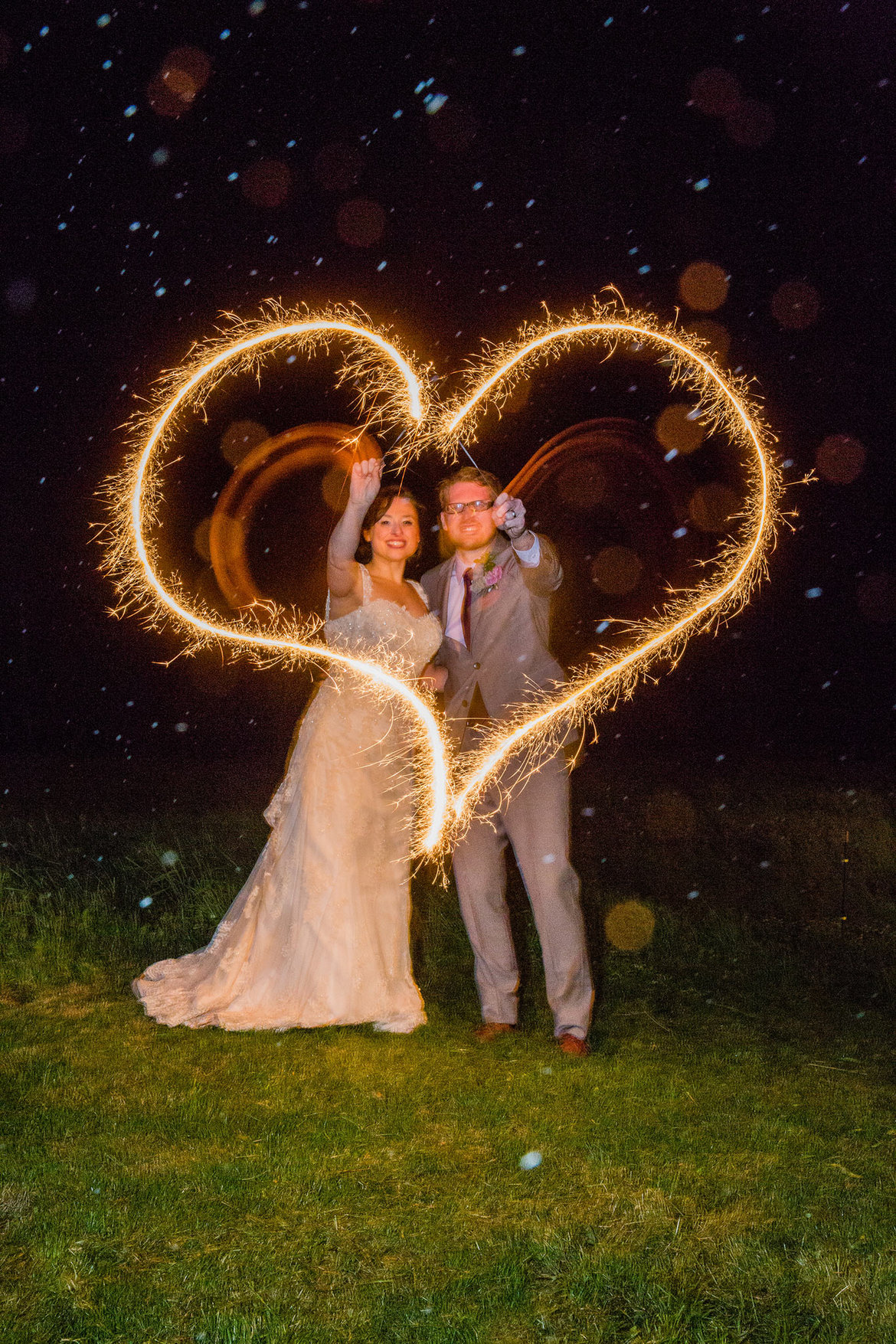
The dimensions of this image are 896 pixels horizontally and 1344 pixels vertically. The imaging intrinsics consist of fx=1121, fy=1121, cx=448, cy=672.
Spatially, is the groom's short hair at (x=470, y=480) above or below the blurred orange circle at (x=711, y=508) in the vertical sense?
above

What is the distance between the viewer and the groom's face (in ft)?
16.1

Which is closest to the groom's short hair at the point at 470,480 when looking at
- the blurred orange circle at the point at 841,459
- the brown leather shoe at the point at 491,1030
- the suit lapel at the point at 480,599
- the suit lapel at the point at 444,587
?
the suit lapel at the point at 480,599

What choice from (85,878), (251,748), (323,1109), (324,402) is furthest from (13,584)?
(323,1109)

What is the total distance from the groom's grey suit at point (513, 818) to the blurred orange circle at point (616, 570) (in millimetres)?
202

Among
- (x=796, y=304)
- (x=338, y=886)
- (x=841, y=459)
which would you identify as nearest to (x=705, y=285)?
(x=796, y=304)

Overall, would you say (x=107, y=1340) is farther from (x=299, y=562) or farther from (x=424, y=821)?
(x=299, y=562)

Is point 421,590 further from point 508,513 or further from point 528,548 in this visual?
point 508,513

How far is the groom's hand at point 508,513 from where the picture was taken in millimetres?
4641

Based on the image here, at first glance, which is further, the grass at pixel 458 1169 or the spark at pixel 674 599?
the spark at pixel 674 599

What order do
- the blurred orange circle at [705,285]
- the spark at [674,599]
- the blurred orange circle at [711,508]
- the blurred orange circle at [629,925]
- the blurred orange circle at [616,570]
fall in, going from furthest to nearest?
the blurred orange circle at [705,285]
the blurred orange circle at [629,925]
the blurred orange circle at [616,570]
the spark at [674,599]
the blurred orange circle at [711,508]

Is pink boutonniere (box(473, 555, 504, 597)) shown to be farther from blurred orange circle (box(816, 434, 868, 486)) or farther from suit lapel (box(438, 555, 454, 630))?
blurred orange circle (box(816, 434, 868, 486))

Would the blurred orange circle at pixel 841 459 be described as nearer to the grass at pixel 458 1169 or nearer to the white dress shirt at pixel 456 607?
the grass at pixel 458 1169

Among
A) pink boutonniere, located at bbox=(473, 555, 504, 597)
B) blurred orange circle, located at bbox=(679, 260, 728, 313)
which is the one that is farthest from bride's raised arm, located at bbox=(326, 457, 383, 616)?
blurred orange circle, located at bbox=(679, 260, 728, 313)

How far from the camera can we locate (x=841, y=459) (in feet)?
62.7
